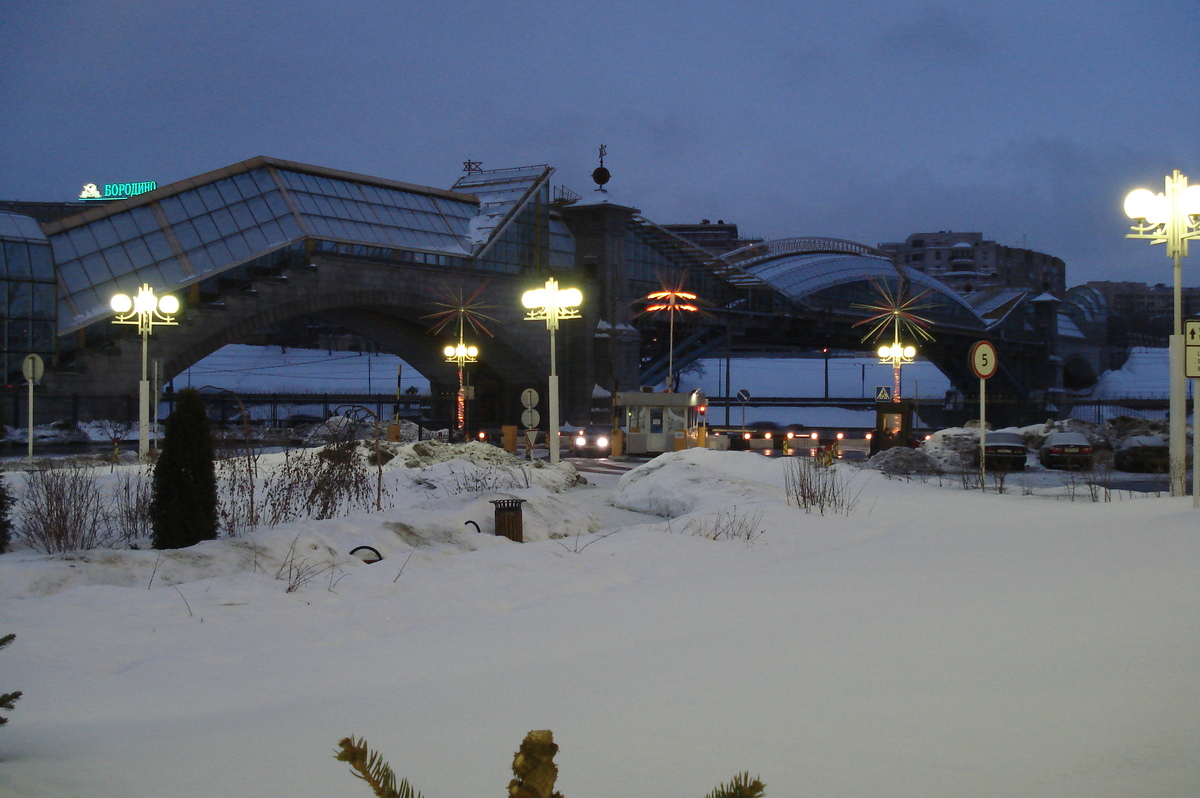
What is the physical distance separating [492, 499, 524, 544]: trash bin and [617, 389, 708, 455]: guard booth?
24157 millimetres

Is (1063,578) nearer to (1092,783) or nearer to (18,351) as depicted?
(1092,783)

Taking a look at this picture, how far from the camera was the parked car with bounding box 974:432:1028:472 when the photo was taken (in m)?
27.3

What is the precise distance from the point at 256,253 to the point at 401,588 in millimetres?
37039

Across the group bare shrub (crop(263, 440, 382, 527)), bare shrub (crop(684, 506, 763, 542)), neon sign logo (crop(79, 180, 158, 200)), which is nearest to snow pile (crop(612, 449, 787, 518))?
bare shrub (crop(684, 506, 763, 542))

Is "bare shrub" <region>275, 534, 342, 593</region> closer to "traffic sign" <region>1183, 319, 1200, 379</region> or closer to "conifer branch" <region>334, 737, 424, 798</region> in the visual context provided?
"conifer branch" <region>334, 737, 424, 798</region>

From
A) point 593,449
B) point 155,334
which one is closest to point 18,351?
point 155,334

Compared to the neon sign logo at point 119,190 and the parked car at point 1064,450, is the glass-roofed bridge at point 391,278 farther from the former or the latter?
the neon sign logo at point 119,190

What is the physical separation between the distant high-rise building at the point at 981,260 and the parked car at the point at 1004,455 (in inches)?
4864

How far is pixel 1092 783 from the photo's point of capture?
3686 millimetres

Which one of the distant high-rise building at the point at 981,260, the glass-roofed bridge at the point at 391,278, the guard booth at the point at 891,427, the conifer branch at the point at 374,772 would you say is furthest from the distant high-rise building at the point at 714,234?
the conifer branch at the point at 374,772

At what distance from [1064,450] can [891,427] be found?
633 cm

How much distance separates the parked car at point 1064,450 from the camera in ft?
91.7

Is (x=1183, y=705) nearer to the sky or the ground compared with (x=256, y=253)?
nearer to the ground

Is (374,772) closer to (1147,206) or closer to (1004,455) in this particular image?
(1147,206)
